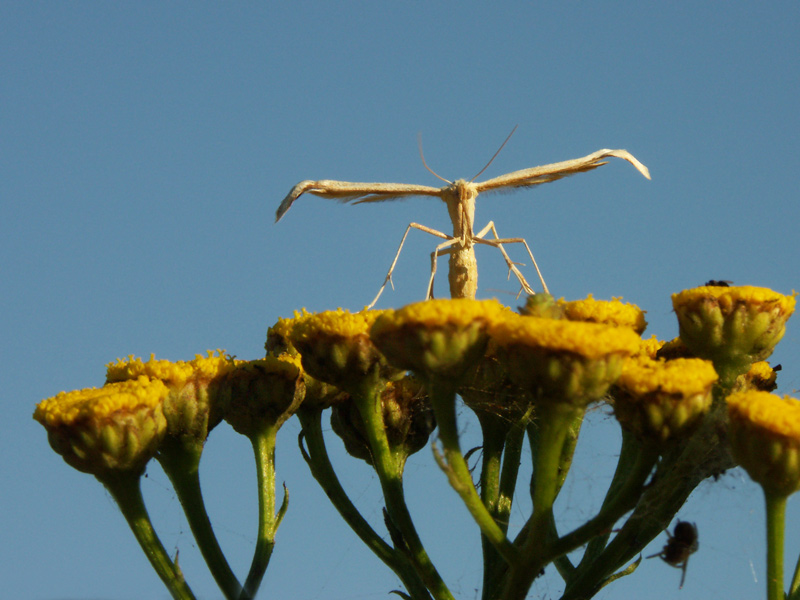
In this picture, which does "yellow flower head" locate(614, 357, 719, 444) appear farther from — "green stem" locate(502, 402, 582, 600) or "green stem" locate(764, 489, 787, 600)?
"green stem" locate(764, 489, 787, 600)

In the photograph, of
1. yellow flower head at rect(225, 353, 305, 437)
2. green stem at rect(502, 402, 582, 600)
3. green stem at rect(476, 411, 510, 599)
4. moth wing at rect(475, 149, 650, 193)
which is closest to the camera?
green stem at rect(502, 402, 582, 600)

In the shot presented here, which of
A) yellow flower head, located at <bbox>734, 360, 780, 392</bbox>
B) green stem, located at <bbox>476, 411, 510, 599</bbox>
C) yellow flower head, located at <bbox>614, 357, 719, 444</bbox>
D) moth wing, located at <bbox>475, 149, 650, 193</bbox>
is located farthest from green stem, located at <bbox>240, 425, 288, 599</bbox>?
moth wing, located at <bbox>475, 149, 650, 193</bbox>

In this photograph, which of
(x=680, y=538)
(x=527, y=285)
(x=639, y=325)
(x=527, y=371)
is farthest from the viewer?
(x=527, y=285)

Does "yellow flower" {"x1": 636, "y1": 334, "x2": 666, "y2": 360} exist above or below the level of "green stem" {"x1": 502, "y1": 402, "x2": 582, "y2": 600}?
above

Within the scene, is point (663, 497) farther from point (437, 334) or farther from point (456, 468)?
point (437, 334)

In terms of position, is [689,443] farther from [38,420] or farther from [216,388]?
[38,420]

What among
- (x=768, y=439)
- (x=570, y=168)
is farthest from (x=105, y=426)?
(x=570, y=168)

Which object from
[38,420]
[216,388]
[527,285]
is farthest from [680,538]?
[527,285]
